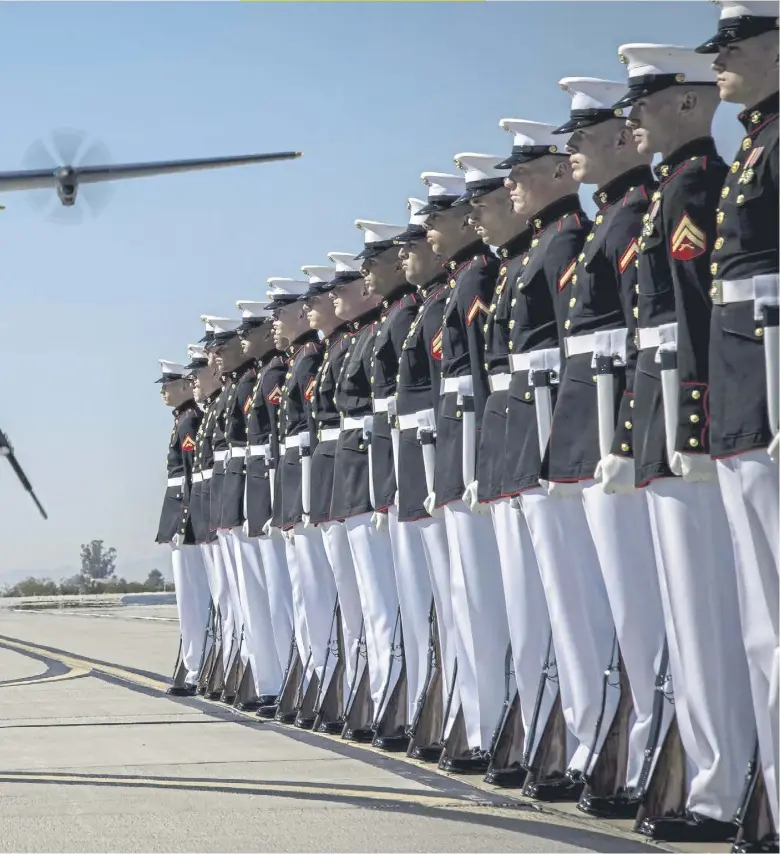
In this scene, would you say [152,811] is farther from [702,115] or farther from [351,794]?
[702,115]

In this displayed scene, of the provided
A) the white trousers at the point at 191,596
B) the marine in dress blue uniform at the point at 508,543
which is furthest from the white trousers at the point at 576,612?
the white trousers at the point at 191,596

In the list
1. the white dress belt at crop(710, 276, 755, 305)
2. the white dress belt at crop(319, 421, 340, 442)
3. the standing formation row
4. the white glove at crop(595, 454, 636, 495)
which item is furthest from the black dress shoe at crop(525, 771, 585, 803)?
the white dress belt at crop(319, 421, 340, 442)

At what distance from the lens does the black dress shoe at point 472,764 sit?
7273 millimetres

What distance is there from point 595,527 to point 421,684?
7.78 ft

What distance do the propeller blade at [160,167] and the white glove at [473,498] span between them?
28.5 meters

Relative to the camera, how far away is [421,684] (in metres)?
8.29

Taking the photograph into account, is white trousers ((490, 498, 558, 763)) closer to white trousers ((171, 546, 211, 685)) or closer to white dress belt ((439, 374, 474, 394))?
white dress belt ((439, 374, 474, 394))

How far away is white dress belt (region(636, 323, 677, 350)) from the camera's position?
565 centimetres

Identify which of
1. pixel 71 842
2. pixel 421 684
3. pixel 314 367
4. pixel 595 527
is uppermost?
pixel 314 367

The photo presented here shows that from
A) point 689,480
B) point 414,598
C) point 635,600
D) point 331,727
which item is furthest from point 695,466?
point 331,727

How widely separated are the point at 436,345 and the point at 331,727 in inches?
102

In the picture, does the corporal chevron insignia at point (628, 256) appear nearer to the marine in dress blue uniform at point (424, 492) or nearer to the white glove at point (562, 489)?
the white glove at point (562, 489)

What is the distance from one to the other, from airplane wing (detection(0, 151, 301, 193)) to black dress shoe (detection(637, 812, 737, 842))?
30.2 metres

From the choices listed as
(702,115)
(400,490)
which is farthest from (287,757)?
(702,115)
